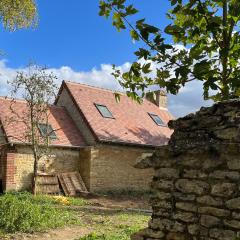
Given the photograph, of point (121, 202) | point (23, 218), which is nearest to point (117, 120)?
point (121, 202)

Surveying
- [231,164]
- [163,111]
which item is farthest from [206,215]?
[163,111]

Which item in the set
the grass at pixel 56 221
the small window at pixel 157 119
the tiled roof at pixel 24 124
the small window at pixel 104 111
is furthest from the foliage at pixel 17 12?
the small window at pixel 157 119

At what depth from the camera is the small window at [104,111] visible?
73.9 ft

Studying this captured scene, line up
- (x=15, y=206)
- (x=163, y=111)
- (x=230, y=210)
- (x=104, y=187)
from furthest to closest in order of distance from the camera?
(x=163, y=111)
(x=104, y=187)
(x=15, y=206)
(x=230, y=210)

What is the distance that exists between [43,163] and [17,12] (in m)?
9.74

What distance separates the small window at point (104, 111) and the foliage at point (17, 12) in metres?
11.8

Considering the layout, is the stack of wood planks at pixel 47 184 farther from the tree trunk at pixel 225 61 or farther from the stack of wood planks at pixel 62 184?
the tree trunk at pixel 225 61

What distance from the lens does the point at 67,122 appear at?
21688 mm

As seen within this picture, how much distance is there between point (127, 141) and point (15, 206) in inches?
458

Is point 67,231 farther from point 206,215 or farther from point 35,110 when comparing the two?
point 35,110

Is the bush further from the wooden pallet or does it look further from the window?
the window

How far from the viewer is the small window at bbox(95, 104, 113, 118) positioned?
2252 centimetres

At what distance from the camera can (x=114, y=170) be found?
2064cm

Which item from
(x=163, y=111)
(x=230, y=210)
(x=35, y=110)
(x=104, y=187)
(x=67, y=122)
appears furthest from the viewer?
(x=163, y=111)
